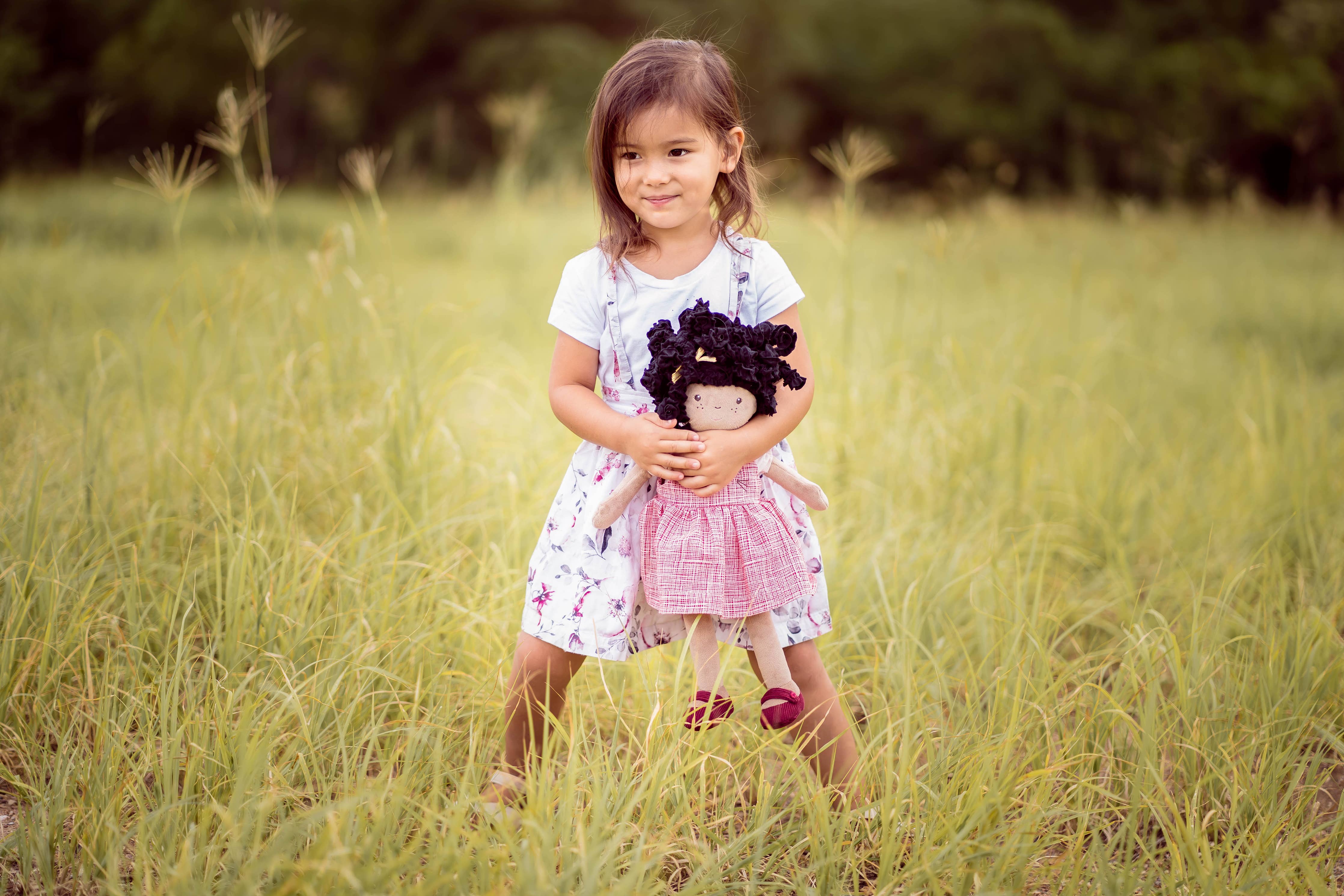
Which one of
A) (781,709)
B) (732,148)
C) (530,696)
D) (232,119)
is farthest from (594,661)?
(232,119)

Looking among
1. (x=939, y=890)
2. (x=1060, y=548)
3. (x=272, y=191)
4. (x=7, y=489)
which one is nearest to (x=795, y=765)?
(x=939, y=890)

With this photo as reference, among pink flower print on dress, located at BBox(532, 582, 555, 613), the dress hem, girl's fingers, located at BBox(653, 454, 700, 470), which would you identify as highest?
girl's fingers, located at BBox(653, 454, 700, 470)

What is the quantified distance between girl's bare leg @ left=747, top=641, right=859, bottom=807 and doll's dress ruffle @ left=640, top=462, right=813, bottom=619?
6.5 inches

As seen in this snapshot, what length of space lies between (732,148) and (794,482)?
603 millimetres

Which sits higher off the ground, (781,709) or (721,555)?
(721,555)

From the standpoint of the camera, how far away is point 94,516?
201cm

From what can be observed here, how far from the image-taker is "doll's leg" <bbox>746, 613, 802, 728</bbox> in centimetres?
147

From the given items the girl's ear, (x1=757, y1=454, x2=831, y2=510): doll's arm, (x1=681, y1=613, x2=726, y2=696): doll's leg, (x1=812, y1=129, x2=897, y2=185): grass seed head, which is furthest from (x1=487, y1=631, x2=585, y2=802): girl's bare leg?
(x1=812, y1=129, x2=897, y2=185): grass seed head

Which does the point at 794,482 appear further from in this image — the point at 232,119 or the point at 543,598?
the point at 232,119

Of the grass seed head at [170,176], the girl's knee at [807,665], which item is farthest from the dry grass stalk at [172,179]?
the girl's knee at [807,665]

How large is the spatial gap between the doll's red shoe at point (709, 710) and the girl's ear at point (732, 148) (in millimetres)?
910

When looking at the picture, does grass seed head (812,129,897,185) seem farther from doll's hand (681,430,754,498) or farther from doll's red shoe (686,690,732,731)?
doll's red shoe (686,690,732,731)

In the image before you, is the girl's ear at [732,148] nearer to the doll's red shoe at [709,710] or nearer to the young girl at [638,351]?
the young girl at [638,351]

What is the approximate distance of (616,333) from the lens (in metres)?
1.58
